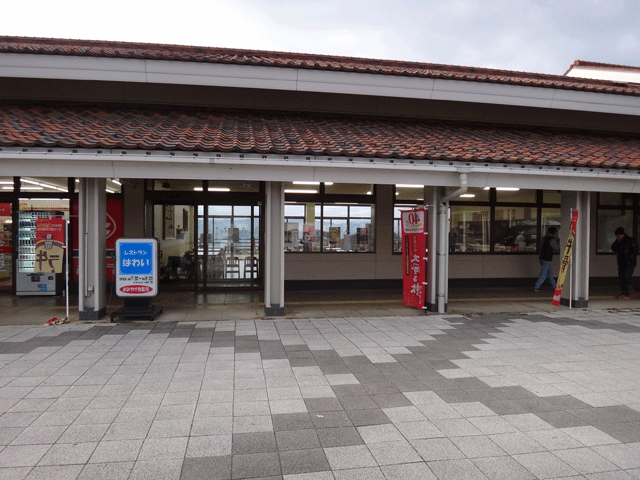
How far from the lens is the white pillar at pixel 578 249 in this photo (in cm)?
873

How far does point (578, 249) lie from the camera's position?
8.80m

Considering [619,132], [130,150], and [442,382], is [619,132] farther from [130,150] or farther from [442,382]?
[130,150]

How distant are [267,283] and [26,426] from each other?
460 cm

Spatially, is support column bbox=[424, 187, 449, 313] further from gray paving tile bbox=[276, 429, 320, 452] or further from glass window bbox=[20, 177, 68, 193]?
glass window bbox=[20, 177, 68, 193]

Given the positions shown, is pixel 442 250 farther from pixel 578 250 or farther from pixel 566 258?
pixel 578 250

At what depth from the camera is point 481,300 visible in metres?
9.80

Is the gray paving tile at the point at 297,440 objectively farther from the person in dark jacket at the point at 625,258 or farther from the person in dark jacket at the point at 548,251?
the person in dark jacket at the point at 625,258

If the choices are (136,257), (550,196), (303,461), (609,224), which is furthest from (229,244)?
(609,224)

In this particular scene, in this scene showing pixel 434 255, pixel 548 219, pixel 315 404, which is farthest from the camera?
pixel 548 219

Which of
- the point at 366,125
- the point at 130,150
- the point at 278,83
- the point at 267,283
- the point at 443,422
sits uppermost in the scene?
the point at 278,83

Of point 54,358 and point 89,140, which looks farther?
point 89,140

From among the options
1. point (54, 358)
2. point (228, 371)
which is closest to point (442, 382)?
point (228, 371)

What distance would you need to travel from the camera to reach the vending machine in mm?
9617

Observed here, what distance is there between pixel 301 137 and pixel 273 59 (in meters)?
2.95
